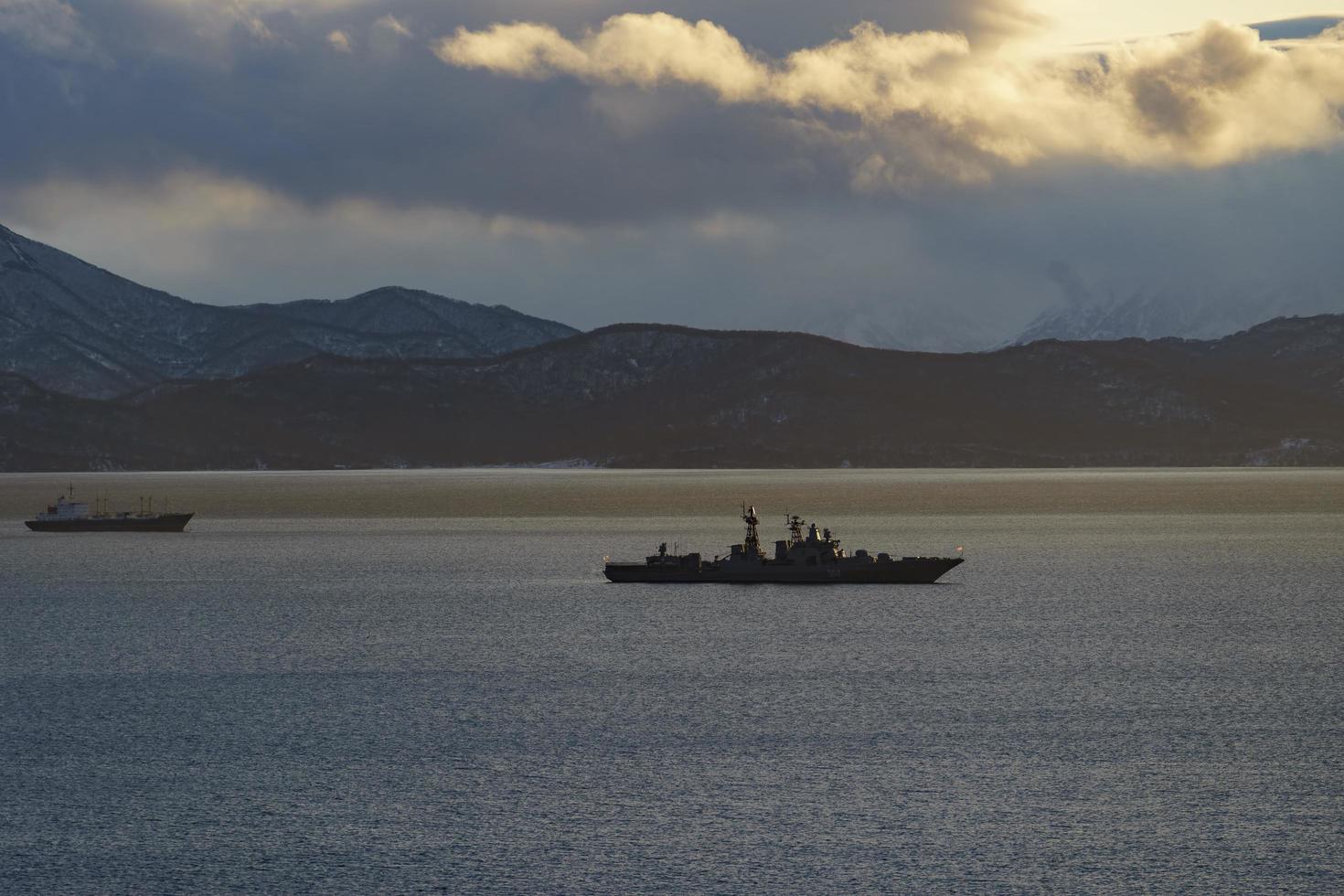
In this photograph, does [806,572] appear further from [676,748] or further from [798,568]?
[676,748]

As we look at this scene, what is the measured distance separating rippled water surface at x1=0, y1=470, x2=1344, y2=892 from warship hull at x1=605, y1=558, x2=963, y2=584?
19866 mm

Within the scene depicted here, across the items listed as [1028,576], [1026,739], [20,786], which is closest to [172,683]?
[20,786]

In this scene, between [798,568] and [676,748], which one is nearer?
[676,748]

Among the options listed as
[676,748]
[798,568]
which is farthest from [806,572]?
[676,748]

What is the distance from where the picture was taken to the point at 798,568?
500ft

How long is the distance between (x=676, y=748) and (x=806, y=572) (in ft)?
279

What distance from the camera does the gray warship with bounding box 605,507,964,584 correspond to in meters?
153

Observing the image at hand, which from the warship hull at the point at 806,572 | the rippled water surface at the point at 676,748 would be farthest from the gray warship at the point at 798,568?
the rippled water surface at the point at 676,748

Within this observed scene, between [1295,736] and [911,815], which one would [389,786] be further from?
[1295,736]

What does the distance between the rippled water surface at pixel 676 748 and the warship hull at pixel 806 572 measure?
1987 cm

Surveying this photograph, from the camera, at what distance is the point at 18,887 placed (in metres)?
48.8

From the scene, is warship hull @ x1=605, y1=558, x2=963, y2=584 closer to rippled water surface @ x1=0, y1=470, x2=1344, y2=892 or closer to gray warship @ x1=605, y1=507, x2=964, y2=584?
gray warship @ x1=605, y1=507, x2=964, y2=584

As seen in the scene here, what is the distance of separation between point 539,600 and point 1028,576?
180 feet

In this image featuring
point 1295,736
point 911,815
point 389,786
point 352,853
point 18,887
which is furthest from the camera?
point 1295,736
